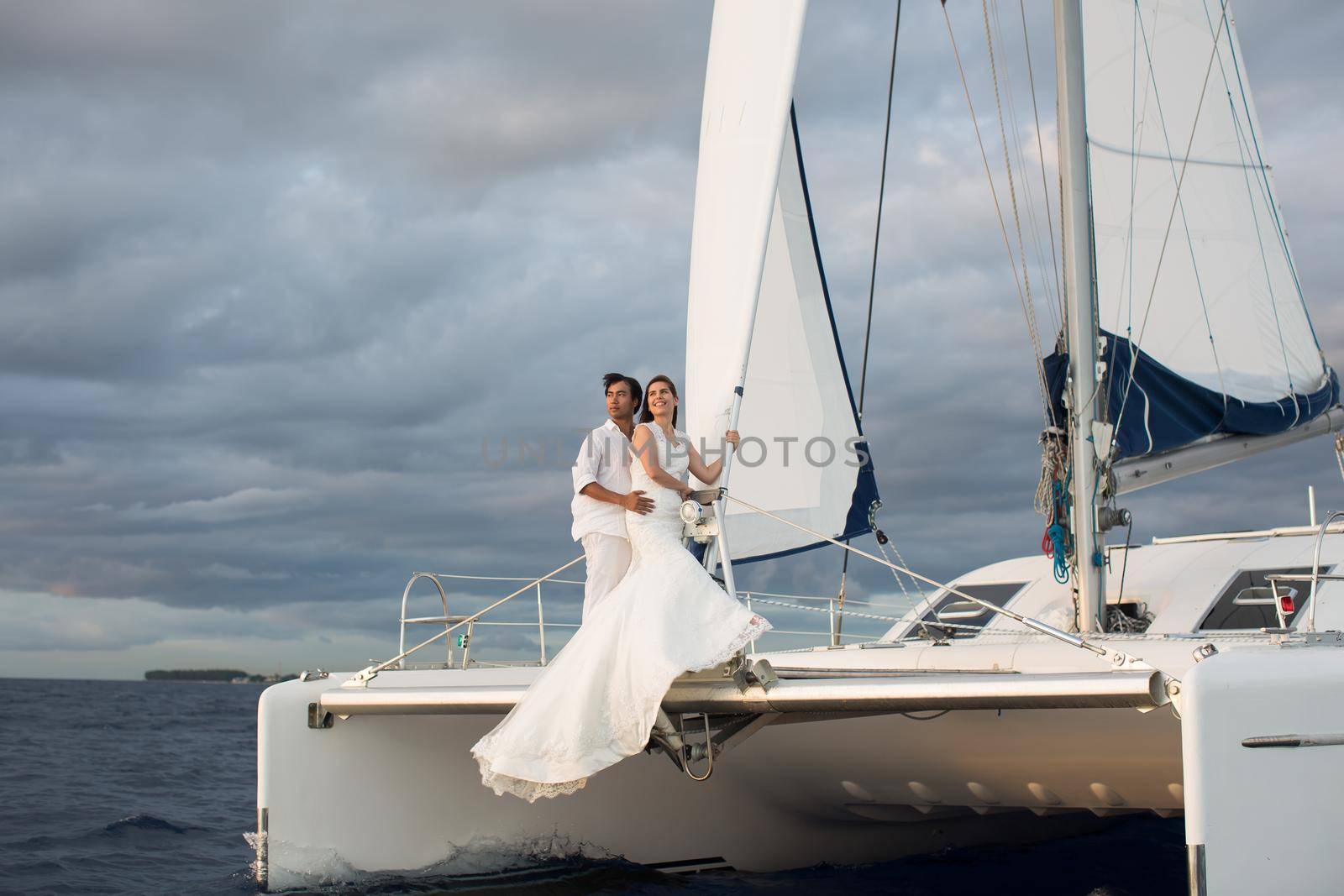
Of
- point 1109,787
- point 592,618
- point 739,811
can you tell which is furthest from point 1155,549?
point 592,618

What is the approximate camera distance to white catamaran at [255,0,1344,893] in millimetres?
3877

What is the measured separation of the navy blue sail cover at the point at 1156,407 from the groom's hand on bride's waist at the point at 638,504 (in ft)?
9.93

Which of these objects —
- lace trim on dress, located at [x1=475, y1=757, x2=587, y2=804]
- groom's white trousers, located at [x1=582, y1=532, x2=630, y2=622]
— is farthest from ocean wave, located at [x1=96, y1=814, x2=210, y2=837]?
lace trim on dress, located at [x1=475, y1=757, x2=587, y2=804]

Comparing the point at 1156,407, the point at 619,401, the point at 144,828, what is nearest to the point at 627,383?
the point at 619,401

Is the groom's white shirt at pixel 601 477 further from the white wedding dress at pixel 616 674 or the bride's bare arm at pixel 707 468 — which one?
the white wedding dress at pixel 616 674

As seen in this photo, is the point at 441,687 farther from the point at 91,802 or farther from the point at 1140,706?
the point at 91,802

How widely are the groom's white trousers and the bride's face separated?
66 cm

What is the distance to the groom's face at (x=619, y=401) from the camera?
5195mm

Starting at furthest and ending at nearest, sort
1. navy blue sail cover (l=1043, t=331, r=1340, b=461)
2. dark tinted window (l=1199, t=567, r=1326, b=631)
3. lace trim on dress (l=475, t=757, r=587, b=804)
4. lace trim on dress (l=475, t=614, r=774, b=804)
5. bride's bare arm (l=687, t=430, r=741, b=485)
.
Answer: navy blue sail cover (l=1043, t=331, r=1340, b=461) → dark tinted window (l=1199, t=567, r=1326, b=631) → bride's bare arm (l=687, t=430, r=741, b=485) → lace trim on dress (l=475, t=757, r=587, b=804) → lace trim on dress (l=475, t=614, r=774, b=804)

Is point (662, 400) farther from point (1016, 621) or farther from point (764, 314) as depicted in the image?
point (1016, 621)

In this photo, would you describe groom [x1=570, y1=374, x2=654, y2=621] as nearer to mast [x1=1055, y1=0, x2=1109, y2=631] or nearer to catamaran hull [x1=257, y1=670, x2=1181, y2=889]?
catamaran hull [x1=257, y1=670, x2=1181, y2=889]

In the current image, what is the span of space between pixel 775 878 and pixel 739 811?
0.40m

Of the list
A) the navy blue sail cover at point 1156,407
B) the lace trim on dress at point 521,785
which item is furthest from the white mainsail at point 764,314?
the lace trim on dress at point 521,785

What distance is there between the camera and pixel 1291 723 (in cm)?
358
